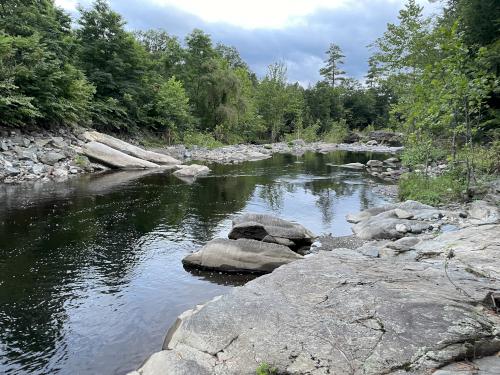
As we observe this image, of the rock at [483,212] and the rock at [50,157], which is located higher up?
the rock at [50,157]

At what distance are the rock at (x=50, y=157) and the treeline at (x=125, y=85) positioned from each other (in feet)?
7.95

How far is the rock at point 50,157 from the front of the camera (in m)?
24.0

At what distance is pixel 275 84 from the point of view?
2771 inches

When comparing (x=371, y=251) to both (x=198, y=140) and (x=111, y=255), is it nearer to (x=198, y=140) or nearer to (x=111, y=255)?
(x=111, y=255)

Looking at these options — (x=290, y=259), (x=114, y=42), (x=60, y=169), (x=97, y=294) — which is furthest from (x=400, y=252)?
Answer: (x=114, y=42)

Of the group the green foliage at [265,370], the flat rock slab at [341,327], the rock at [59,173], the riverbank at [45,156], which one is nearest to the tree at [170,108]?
the riverbank at [45,156]

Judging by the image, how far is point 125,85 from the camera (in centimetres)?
3862

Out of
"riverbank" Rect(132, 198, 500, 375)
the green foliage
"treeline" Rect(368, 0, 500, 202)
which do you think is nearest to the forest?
"treeline" Rect(368, 0, 500, 202)

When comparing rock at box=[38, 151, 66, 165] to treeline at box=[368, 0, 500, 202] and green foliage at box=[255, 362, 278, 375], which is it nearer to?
treeline at box=[368, 0, 500, 202]

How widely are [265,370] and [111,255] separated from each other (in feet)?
24.7

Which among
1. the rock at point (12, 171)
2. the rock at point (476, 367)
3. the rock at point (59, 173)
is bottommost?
the rock at point (476, 367)

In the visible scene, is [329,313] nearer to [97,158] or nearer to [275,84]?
[97,158]

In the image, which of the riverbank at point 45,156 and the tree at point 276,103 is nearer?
the riverbank at point 45,156

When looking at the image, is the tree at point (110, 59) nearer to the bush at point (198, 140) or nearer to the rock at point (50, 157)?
the bush at point (198, 140)
